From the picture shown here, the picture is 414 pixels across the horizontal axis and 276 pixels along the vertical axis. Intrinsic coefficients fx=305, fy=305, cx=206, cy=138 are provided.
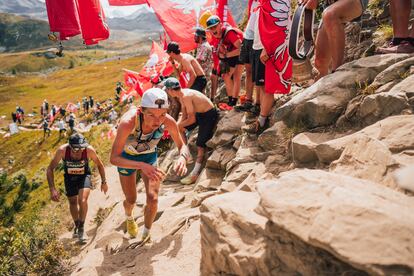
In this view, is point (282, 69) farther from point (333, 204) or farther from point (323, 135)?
point (333, 204)

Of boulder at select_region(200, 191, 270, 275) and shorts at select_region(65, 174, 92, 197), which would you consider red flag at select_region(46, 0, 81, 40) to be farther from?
boulder at select_region(200, 191, 270, 275)

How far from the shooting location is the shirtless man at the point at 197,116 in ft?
25.0

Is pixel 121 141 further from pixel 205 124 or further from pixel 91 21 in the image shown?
pixel 91 21

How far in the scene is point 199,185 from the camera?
711 cm

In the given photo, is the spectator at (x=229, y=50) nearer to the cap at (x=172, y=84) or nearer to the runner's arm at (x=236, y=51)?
the runner's arm at (x=236, y=51)

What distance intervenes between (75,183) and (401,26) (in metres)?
7.86

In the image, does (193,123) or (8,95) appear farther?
(8,95)

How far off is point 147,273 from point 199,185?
2.95m

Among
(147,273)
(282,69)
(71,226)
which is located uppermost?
(282,69)

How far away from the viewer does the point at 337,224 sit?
215 cm

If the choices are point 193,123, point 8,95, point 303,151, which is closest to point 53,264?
point 193,123

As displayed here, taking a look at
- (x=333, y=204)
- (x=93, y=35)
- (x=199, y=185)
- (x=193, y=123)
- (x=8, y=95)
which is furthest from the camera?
(x=8, y=95)

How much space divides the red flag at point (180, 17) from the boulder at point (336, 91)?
614cm

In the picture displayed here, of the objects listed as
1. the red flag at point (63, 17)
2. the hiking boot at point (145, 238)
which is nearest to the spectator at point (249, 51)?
the hiking boot at point (145, 238)
